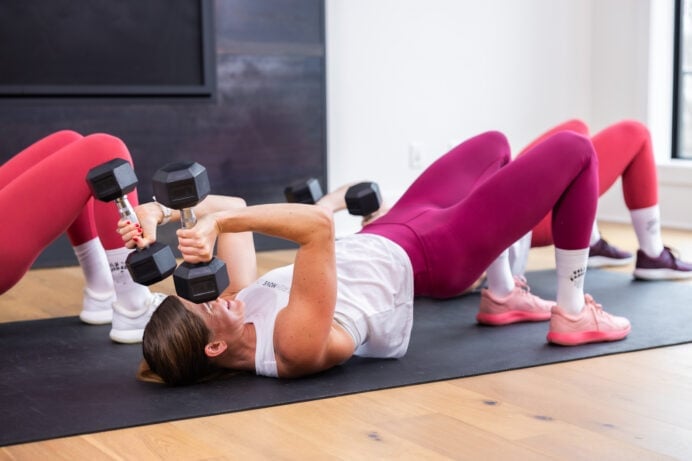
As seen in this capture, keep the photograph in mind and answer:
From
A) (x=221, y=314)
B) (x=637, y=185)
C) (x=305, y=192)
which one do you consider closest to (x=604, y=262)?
(x=637, y=185)

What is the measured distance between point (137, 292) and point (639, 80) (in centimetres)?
320

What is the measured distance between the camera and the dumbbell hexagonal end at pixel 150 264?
5.57 feet

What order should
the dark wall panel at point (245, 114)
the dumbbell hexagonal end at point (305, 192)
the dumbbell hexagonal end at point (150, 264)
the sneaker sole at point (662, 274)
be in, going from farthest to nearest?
the dark wall panel at point (245, 114) < the sneaker sole at point (662, 274) < the dumbbell hexagonal end at point (305, 192) < the dumbbell hexagonal end at point (150, 264)

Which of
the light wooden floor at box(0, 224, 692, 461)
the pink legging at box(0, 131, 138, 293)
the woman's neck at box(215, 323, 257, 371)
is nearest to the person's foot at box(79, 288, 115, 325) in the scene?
the pink legging at box(0, 131, 138, 293)

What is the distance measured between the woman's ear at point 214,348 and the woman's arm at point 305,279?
0.35ft

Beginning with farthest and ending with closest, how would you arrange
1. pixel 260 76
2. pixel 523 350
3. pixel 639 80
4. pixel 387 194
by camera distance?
pixel 639 80 → pixel 387 194 → pixel 260 76 → pixel 523 350

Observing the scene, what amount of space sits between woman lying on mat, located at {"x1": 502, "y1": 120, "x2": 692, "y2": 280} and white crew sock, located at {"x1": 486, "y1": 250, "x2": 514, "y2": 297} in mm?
413

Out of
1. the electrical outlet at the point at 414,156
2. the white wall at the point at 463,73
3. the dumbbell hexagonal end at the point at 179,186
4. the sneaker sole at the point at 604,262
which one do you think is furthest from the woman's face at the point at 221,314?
the electrical outlet at the point at 414,156

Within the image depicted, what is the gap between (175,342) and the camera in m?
1.87

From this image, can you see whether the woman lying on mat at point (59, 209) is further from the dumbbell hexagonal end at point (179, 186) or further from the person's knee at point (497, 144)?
the person's knee at point (497, 144)

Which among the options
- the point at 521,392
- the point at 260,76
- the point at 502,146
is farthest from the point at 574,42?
the point at 521,392

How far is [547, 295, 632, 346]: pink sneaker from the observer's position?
2283mm

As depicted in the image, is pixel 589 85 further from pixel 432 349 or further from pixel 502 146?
pixel 432 349

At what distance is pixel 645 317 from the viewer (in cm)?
260
